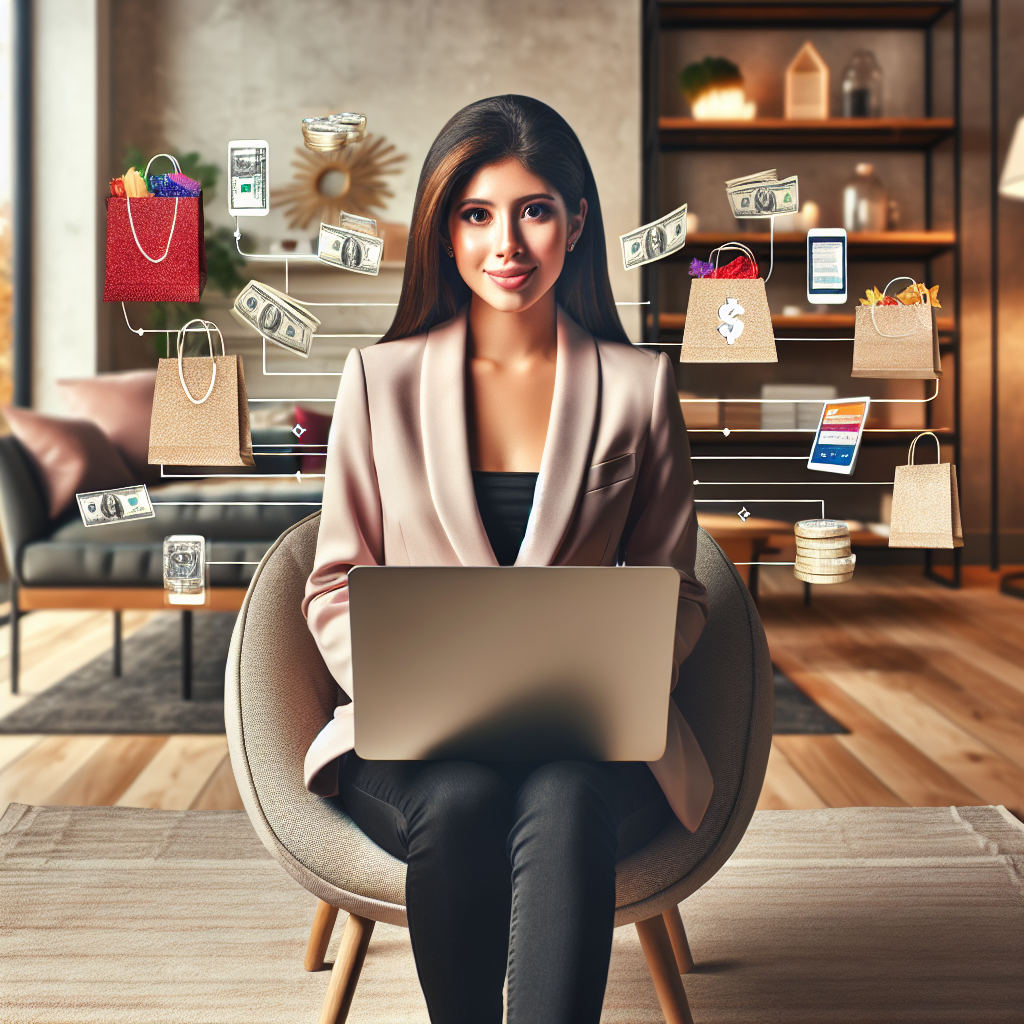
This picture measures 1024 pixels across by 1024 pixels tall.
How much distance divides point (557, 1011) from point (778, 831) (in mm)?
1134

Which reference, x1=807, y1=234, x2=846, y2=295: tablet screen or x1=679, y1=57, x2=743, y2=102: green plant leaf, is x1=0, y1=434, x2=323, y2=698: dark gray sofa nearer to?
x1=807, y1=234, x2=846, y2=295: tablet screen

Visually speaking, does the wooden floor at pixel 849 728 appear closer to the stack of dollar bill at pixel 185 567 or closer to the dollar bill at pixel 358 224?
the stack of dollar bill at pixel 185 567

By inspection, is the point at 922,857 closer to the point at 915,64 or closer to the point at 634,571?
the point at 634,571

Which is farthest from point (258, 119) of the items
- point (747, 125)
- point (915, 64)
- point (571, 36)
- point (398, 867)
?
point (398, 867)

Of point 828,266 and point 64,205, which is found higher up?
point 64,205

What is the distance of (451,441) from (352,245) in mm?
380

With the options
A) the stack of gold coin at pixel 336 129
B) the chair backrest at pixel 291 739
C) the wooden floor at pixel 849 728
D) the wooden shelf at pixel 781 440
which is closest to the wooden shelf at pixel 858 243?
the wooden shelf at pixel 781 440

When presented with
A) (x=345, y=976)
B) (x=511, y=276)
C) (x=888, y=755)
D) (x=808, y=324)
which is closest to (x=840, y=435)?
(x=511, y=276)

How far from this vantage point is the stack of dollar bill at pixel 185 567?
1.45 meters

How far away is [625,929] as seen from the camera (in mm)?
1517

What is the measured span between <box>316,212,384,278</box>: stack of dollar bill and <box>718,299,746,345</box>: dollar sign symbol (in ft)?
1.66

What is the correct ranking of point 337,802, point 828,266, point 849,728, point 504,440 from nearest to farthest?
point 337,802 → point 504,440 → point 828,266 → point 849,728

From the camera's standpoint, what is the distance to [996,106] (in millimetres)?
4543

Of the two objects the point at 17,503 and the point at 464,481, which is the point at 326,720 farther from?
the point at 17,503
